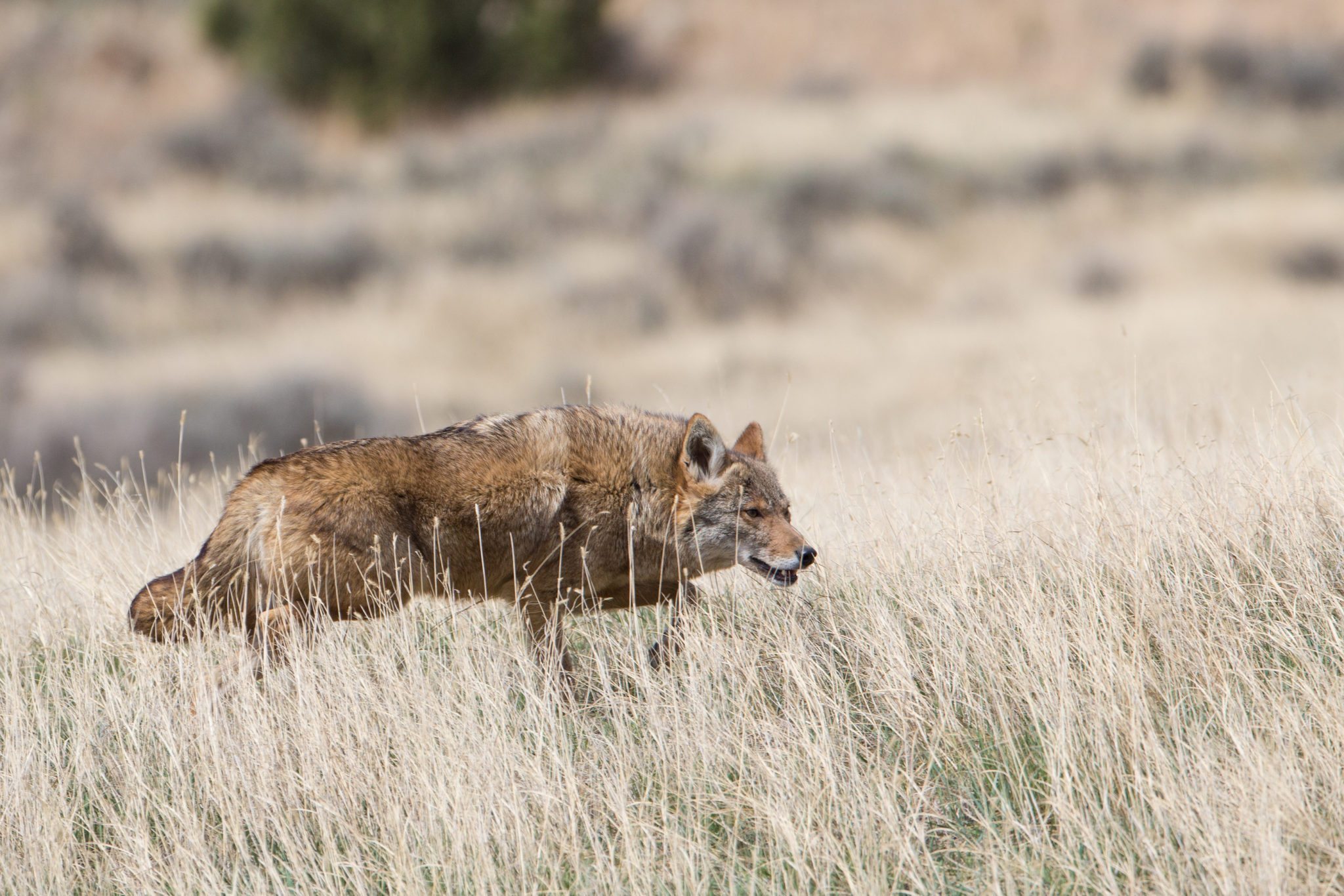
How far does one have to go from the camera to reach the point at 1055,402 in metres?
9.08

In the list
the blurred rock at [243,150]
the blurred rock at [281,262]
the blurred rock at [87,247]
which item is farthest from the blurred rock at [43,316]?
the blurred rock at [243,150]

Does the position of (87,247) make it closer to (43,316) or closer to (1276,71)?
(43,316)

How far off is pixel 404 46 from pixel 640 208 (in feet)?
39.4

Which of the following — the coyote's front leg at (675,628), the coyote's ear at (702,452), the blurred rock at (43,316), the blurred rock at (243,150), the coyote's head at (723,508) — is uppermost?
the blurred rock at (243,150)

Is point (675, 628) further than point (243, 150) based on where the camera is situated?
No

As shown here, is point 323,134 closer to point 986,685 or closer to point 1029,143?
point 1029,143

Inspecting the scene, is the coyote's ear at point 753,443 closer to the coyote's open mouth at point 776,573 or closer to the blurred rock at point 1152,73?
the coyote's open mouth at point 776,573

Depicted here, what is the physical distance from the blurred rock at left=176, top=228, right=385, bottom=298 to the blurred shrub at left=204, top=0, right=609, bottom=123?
10095 mm

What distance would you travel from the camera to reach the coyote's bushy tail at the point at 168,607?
220 inches

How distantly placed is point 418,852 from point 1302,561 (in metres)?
3.89

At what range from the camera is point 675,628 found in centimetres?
604

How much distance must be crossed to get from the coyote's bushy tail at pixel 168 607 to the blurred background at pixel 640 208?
27.6 ft

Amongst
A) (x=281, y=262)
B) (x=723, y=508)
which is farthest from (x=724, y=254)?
(x=723, y=508)

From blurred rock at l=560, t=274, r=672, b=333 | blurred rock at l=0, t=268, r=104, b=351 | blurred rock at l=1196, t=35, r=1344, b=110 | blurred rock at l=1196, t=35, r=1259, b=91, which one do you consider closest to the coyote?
blurred rock at l=560, t=274, r=672, b=333
